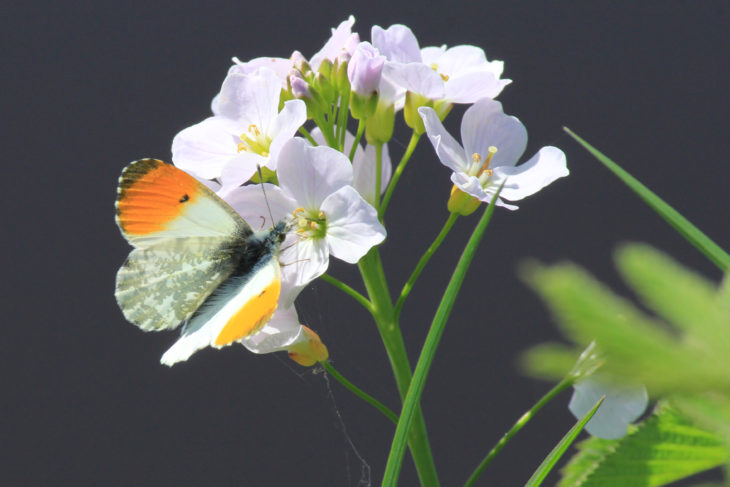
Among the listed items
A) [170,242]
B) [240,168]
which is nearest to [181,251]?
[170,242]

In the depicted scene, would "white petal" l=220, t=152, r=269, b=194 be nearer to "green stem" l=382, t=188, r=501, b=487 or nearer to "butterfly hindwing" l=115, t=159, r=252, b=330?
"butterfly hindwing" l=115, t=159, r=252, b=330

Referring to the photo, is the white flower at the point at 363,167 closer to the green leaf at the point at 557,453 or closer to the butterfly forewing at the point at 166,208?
the butterfly forewing at the point at 166,208

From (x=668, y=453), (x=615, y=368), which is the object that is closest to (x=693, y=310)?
(x=615, y=368)

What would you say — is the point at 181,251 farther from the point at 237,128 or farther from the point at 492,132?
the point at 492,132

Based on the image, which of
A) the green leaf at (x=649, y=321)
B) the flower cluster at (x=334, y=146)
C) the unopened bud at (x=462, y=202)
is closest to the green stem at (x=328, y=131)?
the flower cluster at (x=334, y=146)

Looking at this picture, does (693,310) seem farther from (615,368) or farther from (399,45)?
(399,45)

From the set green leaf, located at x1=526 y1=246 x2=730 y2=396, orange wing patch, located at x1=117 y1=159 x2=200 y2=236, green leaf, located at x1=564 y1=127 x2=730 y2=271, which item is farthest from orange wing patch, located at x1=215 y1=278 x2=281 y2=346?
green leaf, located at x1=526 y1=246 x2=730 y2=396
